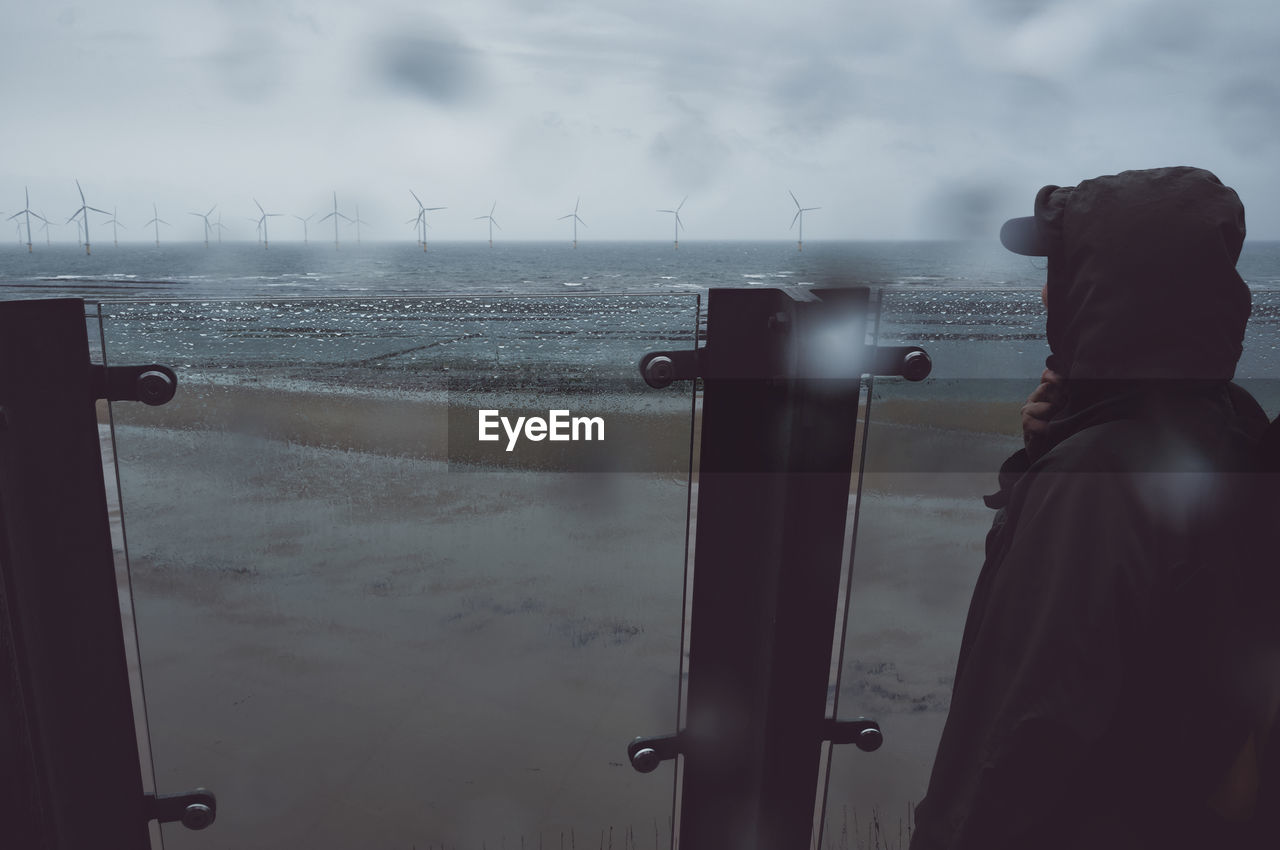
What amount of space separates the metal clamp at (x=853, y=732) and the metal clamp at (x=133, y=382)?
48.2 inches

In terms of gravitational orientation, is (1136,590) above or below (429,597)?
above

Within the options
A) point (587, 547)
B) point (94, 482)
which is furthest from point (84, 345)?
point (587, 547)

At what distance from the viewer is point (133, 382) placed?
132cm

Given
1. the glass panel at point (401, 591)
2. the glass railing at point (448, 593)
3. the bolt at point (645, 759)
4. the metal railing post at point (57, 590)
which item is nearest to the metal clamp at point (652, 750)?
the bolt at point (645, 759)

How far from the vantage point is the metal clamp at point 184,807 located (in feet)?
4.75

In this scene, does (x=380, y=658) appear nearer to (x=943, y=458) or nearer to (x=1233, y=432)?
(x=1233, y=432)

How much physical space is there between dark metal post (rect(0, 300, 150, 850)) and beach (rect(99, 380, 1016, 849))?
602 mm

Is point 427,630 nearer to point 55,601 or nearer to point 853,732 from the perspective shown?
point 55,601

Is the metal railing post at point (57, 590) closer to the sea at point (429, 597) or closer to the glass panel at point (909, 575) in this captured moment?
the sea at point (429, 597)

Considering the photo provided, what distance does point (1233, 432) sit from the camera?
99 centimetres

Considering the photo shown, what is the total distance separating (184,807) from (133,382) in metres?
0.75

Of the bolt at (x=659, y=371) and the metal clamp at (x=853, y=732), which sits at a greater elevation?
the bolt at (x=659, y=371)

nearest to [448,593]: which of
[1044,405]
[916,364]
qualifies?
[916,364]

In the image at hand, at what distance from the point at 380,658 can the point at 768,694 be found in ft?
10.6
